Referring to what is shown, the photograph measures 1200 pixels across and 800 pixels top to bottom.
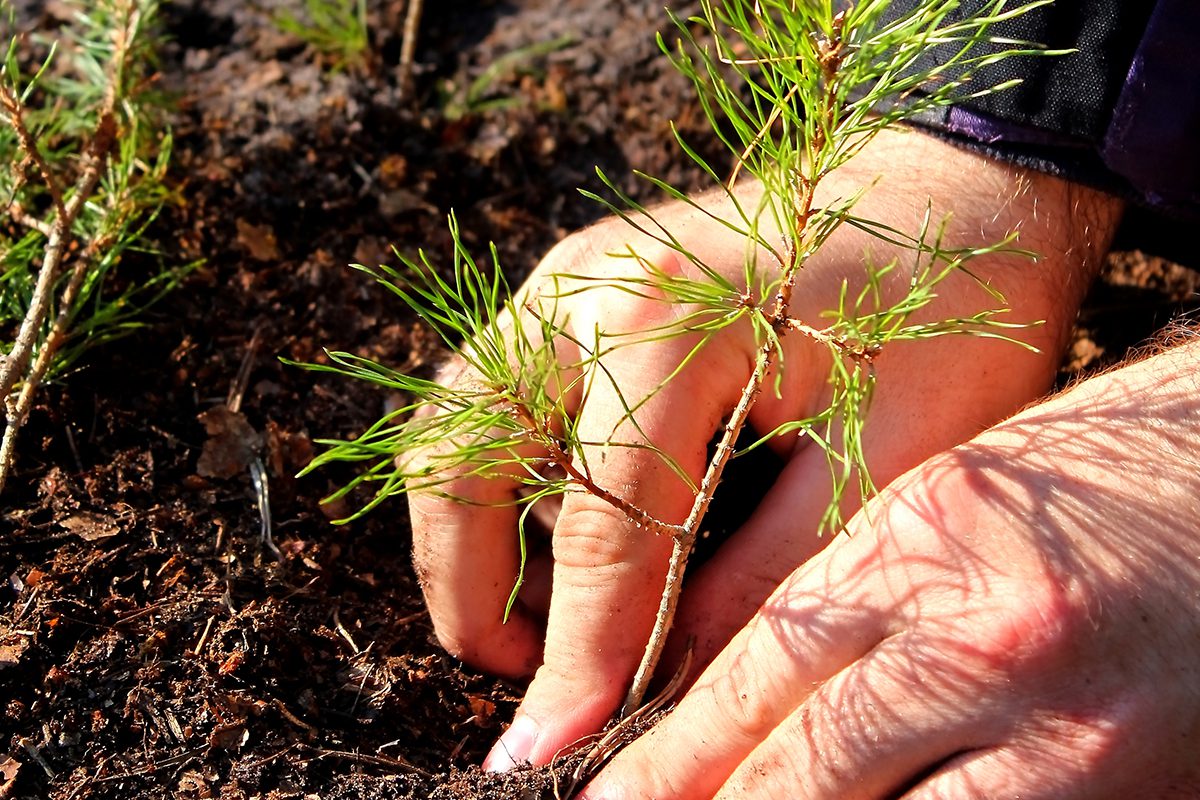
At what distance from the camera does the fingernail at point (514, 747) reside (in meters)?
1.53

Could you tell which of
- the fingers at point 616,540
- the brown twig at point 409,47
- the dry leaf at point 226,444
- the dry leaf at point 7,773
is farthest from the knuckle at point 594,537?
the brown twig at point 409,47

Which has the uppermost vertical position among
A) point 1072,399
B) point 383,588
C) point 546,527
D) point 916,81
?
point 916,81

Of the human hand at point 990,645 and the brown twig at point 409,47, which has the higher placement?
the brown twig at point 409,47

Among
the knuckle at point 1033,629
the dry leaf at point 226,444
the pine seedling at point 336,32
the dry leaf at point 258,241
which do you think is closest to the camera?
the knuckle at point 1033,629

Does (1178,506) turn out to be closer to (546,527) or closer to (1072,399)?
(1072,399)

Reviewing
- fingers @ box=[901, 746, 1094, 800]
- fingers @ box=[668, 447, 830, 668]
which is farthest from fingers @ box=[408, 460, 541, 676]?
fingers @ box=[901, 746, 1094, 800]

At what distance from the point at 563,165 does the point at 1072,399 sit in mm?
1340

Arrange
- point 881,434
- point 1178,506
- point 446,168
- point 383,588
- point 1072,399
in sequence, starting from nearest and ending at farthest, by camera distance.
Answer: point 1178,506 → point 1072,399 → point 881,434 → point 383,588 → point 446,168

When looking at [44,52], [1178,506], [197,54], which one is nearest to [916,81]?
[1178,506]

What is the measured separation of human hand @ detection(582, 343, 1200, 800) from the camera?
4.22ft

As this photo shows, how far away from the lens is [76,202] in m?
1.81

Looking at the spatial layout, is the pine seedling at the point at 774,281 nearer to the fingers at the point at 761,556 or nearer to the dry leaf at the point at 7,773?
the fingers at the point at 761,556

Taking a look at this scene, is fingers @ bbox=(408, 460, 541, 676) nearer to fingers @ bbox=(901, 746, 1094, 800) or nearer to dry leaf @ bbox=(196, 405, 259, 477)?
dry leaf @ bbox=(196, 405, 259, 477)

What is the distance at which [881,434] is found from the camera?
1.63 meters
